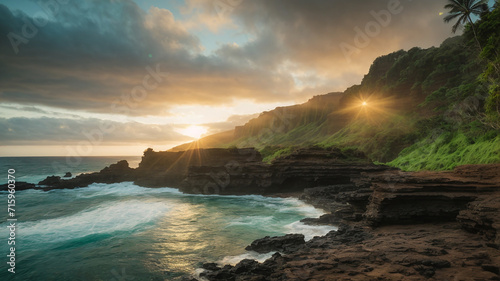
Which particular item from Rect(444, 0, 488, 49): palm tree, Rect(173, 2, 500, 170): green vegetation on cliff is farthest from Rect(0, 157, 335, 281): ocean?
Rect(444, 0, 488, 49): palm tree

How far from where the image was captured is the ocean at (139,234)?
45.3 feet

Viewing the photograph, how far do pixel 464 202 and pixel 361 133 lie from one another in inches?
2798

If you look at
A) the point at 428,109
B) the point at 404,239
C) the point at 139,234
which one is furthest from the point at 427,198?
the point at 428,109

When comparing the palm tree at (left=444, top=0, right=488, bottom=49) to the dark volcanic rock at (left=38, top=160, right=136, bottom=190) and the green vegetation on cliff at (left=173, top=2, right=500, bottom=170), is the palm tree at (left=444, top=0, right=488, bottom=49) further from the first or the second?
the dark volcanic rock at (left=38, top=160, right=136, bottom=190)

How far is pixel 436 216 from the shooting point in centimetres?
1313

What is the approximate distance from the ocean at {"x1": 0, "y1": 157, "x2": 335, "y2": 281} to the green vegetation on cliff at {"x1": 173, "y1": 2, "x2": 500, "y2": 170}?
63.6 ft

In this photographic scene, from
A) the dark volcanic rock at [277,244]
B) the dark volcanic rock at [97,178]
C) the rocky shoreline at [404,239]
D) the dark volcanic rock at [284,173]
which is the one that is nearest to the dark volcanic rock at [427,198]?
the rocky shoreline at [404,239]

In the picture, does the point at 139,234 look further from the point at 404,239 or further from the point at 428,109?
the point at 428,109

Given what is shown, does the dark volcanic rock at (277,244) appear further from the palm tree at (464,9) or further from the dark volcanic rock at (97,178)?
the dark volcanic rock at (97,178)

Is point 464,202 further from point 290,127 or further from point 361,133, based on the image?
point 290,127

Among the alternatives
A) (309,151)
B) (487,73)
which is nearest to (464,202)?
(487,73)

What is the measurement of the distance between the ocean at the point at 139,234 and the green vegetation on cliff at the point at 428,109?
63.6ft

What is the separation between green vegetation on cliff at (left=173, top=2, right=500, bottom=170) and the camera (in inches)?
936

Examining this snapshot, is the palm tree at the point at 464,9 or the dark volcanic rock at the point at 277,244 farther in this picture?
the palm tree at the point at 464,9
